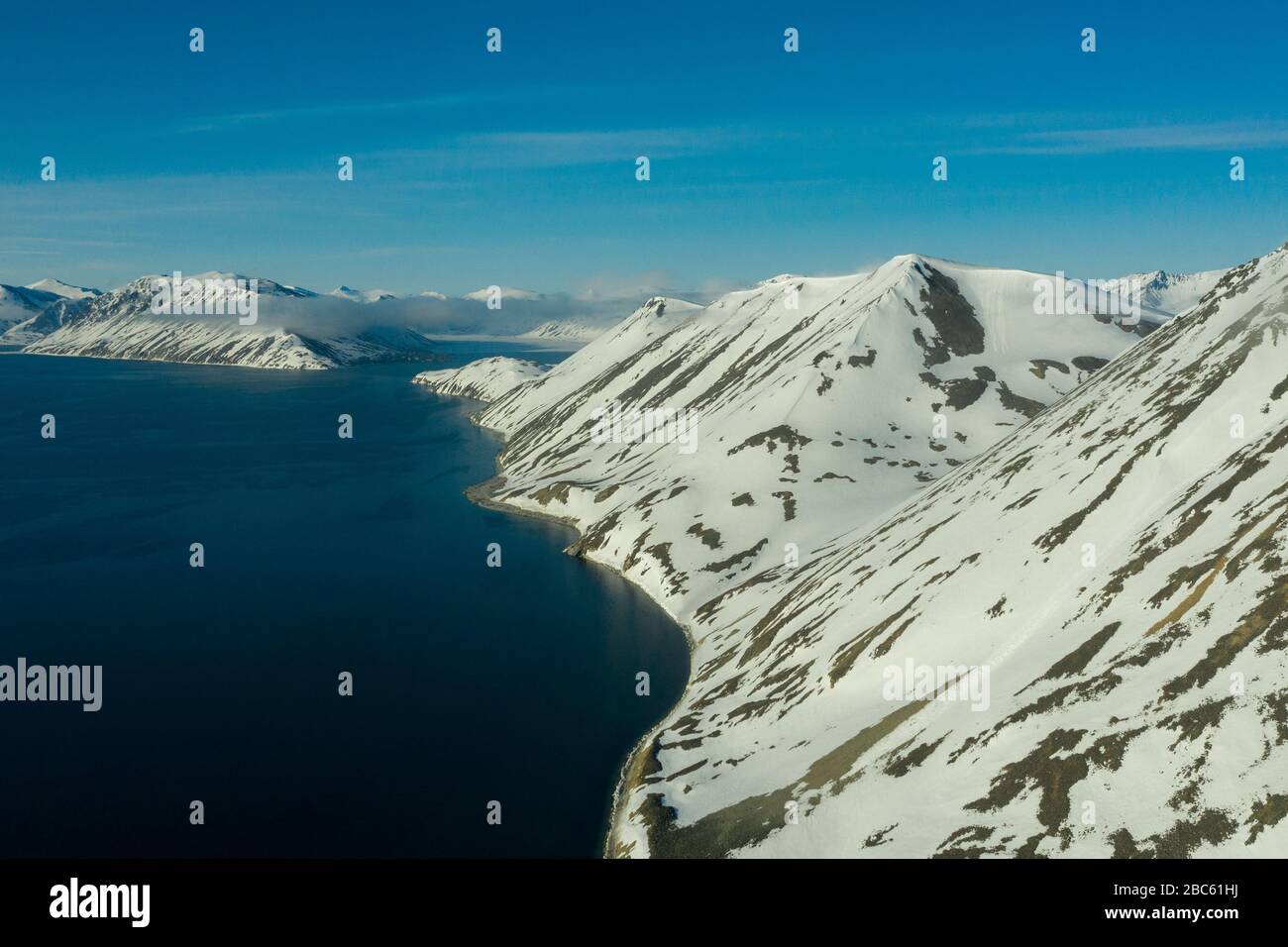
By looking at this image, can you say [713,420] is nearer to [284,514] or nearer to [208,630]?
[284,514]

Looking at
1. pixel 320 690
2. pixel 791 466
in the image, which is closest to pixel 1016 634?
pixel 320 690

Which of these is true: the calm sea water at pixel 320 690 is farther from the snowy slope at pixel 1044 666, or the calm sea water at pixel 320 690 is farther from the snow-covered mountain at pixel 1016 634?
the snowy slope at pixel 1044 666

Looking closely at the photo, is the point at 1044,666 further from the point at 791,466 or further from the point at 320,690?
the point at 791,466

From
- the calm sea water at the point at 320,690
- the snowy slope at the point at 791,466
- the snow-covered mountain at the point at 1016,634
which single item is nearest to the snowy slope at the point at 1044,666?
the snow-covered mountain at the point at 1016,634

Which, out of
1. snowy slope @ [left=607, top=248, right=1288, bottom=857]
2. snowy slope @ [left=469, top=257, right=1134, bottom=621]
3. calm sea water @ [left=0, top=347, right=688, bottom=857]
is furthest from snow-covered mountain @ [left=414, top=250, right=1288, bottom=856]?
calm sea water @ [left=0, top=347, right=688, bottom=857]

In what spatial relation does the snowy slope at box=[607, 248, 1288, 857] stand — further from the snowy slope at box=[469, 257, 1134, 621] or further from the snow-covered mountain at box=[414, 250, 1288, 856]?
the snowy slope at box=[469, 257, 1134, 621]

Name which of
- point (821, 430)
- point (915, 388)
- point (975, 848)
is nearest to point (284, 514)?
point (821, 430)
